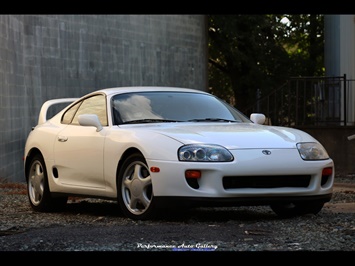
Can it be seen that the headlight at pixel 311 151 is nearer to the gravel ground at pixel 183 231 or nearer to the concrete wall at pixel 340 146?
the gravel ground at pixel 183 231

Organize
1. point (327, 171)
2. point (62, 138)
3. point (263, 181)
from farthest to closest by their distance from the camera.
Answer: point (62, 138) → point (327, 171) → point (263, 181)

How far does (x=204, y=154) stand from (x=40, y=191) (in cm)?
267

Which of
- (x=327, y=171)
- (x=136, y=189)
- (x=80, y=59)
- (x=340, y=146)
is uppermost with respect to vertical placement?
(x=80, y=59)

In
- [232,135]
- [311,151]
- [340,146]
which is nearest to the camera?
[232,135]

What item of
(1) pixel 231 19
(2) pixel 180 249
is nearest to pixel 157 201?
(2) pixel 180 249

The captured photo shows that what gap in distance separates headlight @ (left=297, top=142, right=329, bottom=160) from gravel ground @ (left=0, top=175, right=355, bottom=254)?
0.57 metres

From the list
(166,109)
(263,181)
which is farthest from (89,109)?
(263,181)

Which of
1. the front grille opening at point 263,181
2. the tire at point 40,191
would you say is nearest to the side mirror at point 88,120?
the tire at point 40,191

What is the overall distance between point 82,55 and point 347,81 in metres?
5.91

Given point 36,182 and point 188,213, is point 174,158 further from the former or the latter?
point 36,182

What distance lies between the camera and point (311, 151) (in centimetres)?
888

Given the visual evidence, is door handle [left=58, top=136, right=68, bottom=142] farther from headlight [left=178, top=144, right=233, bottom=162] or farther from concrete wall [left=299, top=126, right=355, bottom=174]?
concrete wall [left=299, top=126, right=355, bottom=174]

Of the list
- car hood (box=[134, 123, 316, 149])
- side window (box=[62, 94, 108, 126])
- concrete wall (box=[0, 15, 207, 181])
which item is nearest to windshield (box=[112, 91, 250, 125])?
side window (box=[62, 94, 108, 126])
